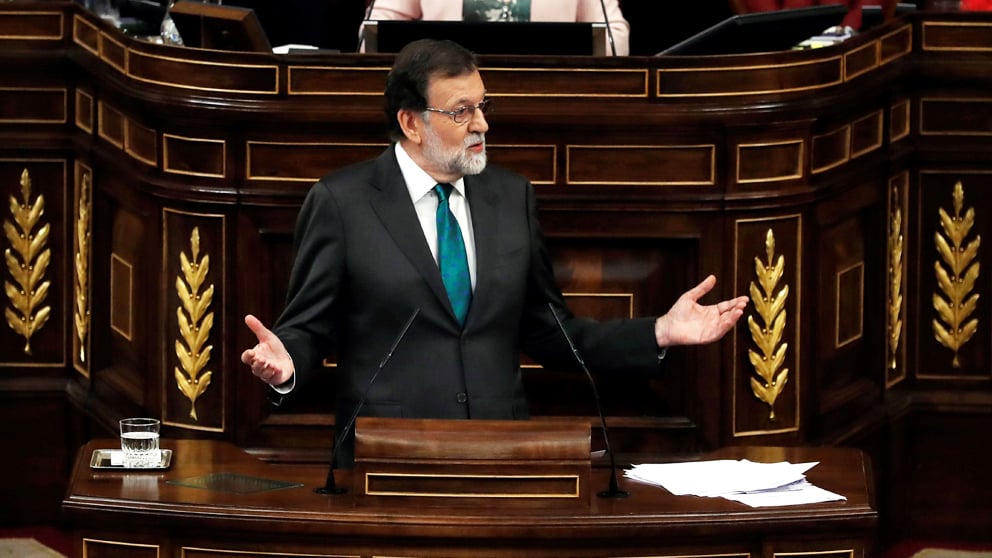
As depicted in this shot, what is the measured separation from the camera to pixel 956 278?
5.93m

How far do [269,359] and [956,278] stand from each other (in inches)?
116

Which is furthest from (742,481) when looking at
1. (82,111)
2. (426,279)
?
(82,111)

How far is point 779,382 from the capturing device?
5.50 m

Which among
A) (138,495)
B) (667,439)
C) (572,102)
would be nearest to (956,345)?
(667,439)

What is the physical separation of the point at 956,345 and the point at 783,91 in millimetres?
1142

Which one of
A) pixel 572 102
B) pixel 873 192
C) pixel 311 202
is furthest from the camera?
pixel 873 192

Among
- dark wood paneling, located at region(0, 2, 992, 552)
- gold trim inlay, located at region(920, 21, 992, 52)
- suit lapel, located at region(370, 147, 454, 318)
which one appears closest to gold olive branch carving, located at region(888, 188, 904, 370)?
dark wood paneling, located at region(0, 2, 992, 552)

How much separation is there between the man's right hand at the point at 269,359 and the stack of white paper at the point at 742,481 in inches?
28.0

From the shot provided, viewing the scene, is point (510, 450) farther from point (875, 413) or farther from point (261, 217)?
point (875, 413)

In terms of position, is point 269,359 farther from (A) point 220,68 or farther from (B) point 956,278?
(B) point 956,278

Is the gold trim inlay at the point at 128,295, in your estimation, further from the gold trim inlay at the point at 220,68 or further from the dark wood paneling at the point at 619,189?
the gold trim inlay at the point at 220,68

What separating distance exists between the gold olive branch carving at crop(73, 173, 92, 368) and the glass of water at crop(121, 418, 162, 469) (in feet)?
7.55

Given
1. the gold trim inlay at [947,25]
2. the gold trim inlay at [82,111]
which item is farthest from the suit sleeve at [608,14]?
the gold trim inlay at [82,111]

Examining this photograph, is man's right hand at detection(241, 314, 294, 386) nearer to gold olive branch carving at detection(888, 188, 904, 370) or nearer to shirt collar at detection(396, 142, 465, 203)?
shirt collar at detection(396, 142, 465, 203)
